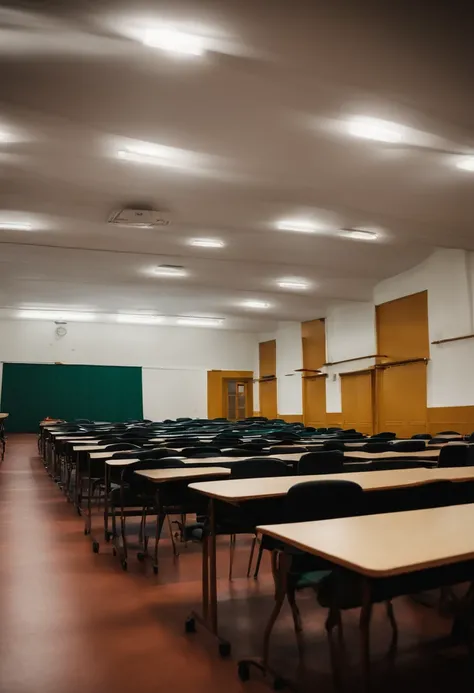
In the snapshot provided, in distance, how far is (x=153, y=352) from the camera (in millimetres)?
21781

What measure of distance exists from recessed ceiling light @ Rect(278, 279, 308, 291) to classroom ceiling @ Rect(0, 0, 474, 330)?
226 cm

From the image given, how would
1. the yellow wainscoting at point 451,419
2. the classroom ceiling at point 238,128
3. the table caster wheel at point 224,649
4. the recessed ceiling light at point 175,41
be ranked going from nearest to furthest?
the table caster wheel at point 224,649 → the classroom ceiling at point 238,128 → the recessed ceiling light at point 175,41 → the yellow wainscoting at point 451,419

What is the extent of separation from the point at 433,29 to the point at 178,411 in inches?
717

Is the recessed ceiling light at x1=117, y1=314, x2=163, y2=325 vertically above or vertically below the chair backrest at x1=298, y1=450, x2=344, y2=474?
above

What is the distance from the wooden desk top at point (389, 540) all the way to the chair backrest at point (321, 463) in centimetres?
172

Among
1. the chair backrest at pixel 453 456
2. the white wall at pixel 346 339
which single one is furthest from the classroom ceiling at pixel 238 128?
the white wall at pixel 346 339

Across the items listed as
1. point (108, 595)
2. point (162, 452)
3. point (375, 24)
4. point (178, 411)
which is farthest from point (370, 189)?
point (178, 411)

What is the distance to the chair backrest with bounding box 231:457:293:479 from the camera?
441 cm

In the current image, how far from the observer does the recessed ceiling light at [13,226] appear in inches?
390

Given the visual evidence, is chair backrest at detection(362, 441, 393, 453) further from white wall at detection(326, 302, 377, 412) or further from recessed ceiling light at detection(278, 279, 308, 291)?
white wall at detection(326, 302, 377, 412)

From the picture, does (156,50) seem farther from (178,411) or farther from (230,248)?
(178,411)

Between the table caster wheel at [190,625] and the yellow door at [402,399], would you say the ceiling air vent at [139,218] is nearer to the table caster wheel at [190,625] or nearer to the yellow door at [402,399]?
the table caster wheel at [190,625]

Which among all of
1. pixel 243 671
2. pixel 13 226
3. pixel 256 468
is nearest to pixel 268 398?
pixel 13 226

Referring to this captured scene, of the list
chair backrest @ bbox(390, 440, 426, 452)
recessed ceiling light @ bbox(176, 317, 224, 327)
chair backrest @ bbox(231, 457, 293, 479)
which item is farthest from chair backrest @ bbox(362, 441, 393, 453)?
recessed ceiling light @ bbox(176, 317, 224, 327)
